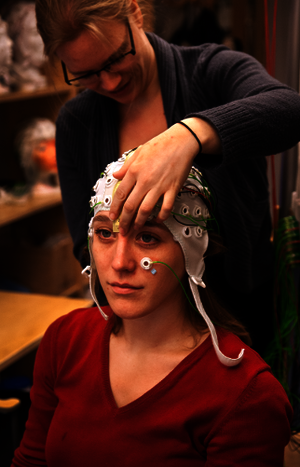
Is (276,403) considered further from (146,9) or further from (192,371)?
(146,9)

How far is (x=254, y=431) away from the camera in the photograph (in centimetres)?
88

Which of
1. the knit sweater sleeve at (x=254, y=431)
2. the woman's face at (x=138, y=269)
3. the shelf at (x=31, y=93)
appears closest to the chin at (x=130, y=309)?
the woman's face at (x=138, y=269)

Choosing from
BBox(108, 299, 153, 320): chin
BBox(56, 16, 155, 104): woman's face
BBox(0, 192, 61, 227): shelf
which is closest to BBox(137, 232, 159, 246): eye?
BBox(108, 299, 153, 320): chin

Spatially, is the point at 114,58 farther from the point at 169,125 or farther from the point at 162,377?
the point at 162,377

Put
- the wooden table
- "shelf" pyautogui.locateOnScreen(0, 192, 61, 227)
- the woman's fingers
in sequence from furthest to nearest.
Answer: "shelf" pyautogui.locateOnScreen(0, 192, 61, 227)
the wooden table
the woman's fingers

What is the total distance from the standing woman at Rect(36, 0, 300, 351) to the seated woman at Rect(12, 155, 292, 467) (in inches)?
4.2

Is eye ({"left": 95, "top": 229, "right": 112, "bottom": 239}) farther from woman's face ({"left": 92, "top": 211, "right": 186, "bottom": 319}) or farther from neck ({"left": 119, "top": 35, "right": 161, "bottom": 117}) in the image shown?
neck ({"left": 119, "top": 35, "right": 161, "bottom": 117})

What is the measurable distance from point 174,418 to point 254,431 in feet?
0.51

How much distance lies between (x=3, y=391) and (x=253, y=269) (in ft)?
4.93

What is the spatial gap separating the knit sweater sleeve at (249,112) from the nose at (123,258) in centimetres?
25

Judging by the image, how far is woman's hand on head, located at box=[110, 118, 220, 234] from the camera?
0.78 metres

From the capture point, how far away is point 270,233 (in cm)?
134

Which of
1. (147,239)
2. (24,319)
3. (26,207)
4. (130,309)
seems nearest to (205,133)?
(147,239)

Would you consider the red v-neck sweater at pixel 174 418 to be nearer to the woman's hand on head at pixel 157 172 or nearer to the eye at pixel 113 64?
the woman's hand on head at pixel 157 172
